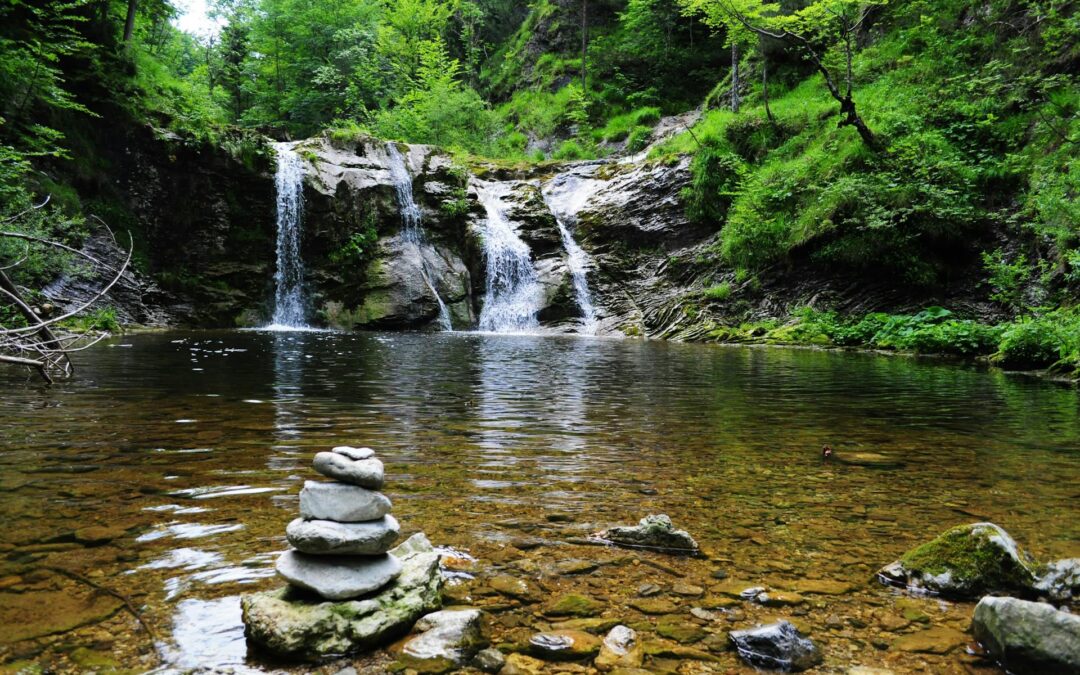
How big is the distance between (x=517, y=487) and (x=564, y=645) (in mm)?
1984

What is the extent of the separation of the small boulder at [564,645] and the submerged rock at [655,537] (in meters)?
0.93

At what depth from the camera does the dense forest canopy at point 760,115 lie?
636 inches

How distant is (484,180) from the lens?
28.9 meters

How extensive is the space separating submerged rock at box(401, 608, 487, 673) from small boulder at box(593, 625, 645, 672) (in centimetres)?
46

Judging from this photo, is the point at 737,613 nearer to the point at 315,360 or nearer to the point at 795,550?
the point at 795,550

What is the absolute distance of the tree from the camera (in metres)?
19.3

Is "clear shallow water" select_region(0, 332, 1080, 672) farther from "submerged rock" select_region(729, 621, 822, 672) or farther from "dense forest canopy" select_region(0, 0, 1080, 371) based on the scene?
"dense forest canopy" select_region(0, 0, 1080, 371)

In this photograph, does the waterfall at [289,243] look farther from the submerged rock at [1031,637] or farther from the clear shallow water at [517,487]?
the submerged rock at [1031,637]

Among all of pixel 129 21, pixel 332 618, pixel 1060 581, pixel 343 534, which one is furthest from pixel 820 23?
pixel 129 21

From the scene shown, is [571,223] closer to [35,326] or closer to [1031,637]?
[35,326]

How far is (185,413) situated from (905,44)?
91.5ft

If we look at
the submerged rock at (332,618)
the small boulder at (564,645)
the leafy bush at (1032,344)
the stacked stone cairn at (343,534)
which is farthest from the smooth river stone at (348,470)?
the leafy bush at (1032,344)

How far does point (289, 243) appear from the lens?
80.3 ft

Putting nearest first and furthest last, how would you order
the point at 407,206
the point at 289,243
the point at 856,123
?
the point at 856,123
the point at 289,243
the point at 407,206
